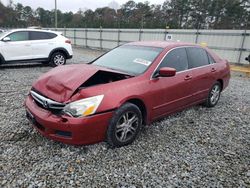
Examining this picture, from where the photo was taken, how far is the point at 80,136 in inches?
109

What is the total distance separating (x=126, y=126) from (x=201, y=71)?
2.24 m

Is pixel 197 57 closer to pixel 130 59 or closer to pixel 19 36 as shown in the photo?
pixel 130 59

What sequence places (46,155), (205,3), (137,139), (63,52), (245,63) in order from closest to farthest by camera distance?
(46,155) → (137,139) → (63,52) → (245,63) → (205,3)

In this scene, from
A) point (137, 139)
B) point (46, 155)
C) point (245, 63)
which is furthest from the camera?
point (245, 63)

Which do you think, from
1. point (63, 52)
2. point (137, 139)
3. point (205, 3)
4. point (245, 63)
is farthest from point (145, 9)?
point (137, 139)

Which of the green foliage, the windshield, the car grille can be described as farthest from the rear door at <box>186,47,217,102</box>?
the green foliage

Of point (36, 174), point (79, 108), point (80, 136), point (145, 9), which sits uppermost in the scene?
point (145, 9)

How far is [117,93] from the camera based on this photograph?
9.76 feet

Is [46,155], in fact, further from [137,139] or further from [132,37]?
[132,37]

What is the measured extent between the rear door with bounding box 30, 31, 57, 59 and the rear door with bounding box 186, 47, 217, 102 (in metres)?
6.66

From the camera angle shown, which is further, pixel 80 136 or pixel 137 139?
pixel 137 139

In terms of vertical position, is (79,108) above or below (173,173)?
above

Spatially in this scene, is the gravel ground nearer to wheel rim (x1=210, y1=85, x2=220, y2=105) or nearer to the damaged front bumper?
the damaged front bumper

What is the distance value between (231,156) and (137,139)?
1.41 meters
